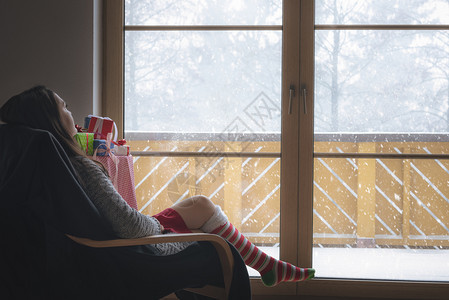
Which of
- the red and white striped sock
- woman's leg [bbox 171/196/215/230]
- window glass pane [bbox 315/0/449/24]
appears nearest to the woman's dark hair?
Result: woman's leg [bbox 171/196/215/230]

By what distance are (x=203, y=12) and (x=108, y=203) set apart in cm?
140

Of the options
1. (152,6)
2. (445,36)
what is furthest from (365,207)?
(152,6)

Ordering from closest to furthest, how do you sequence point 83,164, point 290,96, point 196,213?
point 83,164
point 196,213
point 290,96

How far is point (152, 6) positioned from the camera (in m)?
2.45

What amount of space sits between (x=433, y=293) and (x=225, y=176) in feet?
4.38

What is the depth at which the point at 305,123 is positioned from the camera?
239 centimetres

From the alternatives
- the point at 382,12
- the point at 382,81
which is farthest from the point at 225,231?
the point at 382,12

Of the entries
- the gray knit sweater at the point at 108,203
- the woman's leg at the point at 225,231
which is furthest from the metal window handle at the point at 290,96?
the gray knit sweater at the point at 108,203

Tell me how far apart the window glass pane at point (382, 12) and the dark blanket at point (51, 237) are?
168 centimetres

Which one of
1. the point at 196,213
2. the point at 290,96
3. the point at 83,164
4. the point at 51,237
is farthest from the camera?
the point at 290,96

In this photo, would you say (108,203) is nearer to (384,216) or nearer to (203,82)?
(203,82)

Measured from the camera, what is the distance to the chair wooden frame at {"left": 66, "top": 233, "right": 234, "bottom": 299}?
1386mm

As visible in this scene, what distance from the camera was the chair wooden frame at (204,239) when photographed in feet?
4.55

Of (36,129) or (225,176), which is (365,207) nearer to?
(225,176)
